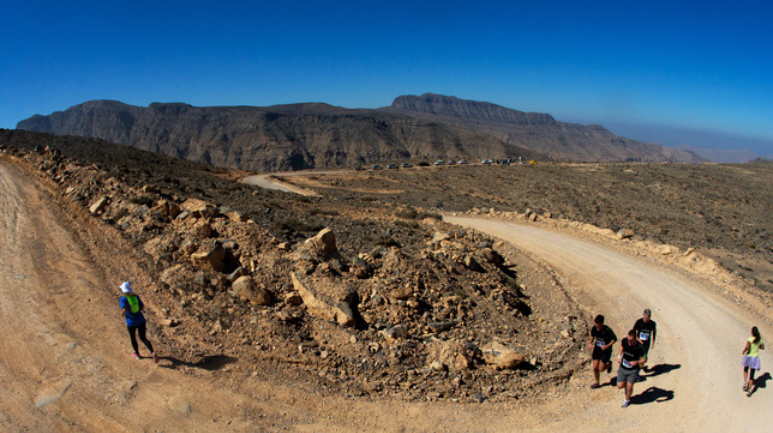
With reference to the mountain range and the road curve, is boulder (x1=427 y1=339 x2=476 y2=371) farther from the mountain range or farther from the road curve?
the mountain range

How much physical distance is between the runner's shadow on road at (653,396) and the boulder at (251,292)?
821 cm

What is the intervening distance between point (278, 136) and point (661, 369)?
14864cm

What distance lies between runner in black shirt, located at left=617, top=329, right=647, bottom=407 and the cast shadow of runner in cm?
314

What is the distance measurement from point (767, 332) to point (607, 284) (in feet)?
14.4

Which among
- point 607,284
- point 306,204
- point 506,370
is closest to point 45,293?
point 506,370

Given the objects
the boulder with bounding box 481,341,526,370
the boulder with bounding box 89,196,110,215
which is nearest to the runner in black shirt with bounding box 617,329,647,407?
the boulder with bounding box 481,341,526,370

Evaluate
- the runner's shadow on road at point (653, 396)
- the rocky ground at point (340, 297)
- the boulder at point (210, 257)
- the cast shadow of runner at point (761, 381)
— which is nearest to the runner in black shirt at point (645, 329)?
the runner's shadow on road at point (653, 396)

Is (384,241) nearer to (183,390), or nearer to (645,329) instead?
(645,329)

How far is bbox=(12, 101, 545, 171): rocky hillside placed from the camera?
138 m

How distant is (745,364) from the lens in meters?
7.93

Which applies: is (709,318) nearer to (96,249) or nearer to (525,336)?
(525,336)

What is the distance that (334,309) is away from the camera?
9008 mm

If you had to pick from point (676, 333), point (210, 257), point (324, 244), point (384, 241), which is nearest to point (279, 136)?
point (384, 241)

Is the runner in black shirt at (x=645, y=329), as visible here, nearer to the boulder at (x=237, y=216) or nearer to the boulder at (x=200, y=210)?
the boulder at (x=237, y=216)
